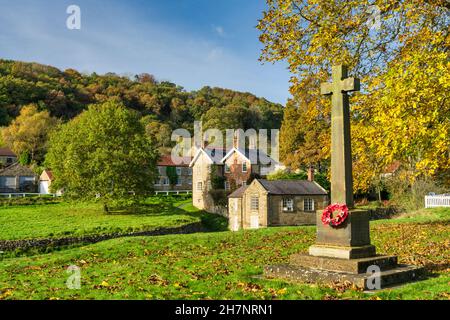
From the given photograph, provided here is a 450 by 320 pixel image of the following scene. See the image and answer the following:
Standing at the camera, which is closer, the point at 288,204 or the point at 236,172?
the point at 288,204

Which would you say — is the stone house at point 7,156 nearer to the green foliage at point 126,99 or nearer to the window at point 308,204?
the green foliage at point 126,99

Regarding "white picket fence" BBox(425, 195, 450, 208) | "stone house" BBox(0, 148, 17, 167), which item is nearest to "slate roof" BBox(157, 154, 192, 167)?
"stone house" BBox(0, 148, 17, 167)

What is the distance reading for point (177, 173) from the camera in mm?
77188

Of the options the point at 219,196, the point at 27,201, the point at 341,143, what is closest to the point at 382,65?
the point at 341,143

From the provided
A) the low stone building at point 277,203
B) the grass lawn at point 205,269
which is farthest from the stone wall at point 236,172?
the grass lawn at point 205,269

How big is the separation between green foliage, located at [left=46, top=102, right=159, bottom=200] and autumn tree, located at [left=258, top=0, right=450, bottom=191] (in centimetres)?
2919

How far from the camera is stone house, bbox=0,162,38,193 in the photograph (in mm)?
67312

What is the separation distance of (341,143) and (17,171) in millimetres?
67633

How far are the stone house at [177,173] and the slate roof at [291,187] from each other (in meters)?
33.4

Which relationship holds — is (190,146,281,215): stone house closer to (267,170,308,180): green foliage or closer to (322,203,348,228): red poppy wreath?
(267,170,308,180): green foliage

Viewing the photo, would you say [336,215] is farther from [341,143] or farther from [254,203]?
[254,203]

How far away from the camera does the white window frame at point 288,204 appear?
4491cm

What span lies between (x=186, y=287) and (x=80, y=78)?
14554 centimetres
